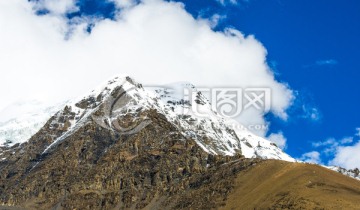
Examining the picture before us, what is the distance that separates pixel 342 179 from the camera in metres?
199

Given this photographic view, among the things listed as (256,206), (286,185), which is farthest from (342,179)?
(256,206)

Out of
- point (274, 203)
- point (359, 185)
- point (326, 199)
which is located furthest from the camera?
point (359, 185)

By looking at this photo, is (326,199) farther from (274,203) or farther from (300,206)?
(274,203)

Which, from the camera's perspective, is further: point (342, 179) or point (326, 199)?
point (342, 179)

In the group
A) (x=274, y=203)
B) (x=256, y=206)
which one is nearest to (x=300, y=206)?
(x=274, y=203)

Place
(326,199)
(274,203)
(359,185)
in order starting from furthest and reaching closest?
(359,185)
(274,203)
(326,199)

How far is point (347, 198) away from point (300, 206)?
14118 mm

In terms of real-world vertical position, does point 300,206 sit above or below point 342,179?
below

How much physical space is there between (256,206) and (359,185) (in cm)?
3725

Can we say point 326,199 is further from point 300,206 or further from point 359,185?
point 359,185

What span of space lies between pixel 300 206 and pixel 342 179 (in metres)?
39.7

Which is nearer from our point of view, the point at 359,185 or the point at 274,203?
the point at 274,203

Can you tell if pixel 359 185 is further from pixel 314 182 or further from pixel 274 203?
pixel 274 203

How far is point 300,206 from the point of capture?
166250 mm
